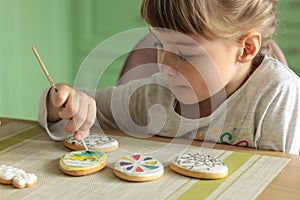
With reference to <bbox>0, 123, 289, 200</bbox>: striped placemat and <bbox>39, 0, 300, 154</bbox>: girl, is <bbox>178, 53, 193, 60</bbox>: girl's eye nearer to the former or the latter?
<bbox>39, 0, 300, 154</bbox>: girl

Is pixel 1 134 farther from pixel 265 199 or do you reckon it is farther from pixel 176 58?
pixel 265 199

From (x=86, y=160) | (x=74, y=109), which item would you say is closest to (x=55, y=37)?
(x=74, y=109)

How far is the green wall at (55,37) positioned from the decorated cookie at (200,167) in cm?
158

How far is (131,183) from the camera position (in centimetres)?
84

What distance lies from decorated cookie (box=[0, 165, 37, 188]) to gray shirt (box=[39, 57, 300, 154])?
0.22 metres

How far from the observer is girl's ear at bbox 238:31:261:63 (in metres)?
1.21

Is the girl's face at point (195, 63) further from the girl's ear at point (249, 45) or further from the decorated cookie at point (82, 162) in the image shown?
the decorated cookie at point (82, 162)

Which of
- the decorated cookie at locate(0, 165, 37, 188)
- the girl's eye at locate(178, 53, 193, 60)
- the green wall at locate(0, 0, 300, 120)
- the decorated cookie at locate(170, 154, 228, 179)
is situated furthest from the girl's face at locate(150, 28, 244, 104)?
the green wall at locate(0, 0, 300, 120)

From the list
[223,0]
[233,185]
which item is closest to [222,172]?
[233,185]

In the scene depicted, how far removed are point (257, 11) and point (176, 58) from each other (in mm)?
242

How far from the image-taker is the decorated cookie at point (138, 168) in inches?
33.0

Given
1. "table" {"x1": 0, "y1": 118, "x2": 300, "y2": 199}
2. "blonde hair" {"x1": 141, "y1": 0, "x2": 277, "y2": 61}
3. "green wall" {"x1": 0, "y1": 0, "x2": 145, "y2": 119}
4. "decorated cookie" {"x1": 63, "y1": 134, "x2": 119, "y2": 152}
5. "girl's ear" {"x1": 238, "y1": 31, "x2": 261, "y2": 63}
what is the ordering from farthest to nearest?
1. "green wall" {"x1": 0, "y1": 0, "x2": 145, "y2": 119}
2. "girl's ear" {"x1": 238, "y1": 31, "x2": 261, "y2": 63}
3. "blonde hair" {"x1": 141, "y1": 0, "x2": 277, "y2": 61}
4. "decorated cookie" {"x1": 63, "y1": 134, "x2": 119, "y2": 152}
5. "table" {"x1": 0, "y1": 118, "x2": 300, "y2": 199}

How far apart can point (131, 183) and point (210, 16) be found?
17.6 inches

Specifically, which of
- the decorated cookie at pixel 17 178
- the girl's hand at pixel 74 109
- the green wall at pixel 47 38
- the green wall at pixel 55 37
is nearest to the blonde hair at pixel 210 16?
the girl's hand at pixel 74 109
